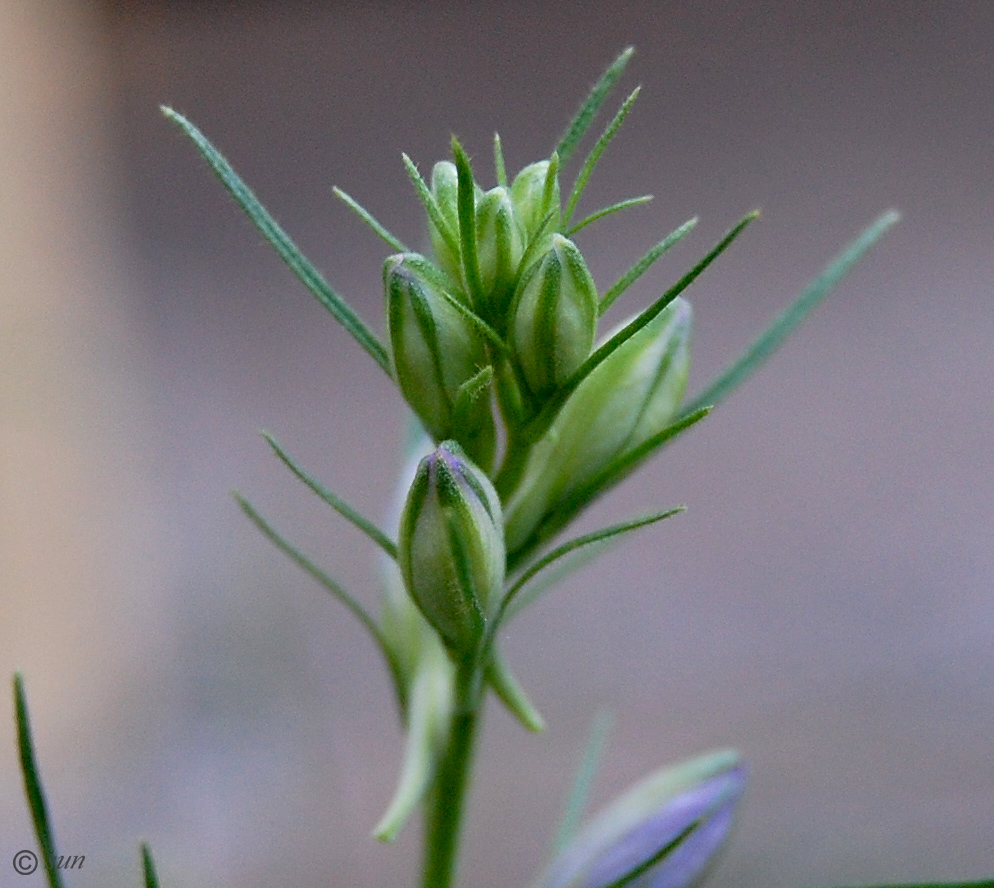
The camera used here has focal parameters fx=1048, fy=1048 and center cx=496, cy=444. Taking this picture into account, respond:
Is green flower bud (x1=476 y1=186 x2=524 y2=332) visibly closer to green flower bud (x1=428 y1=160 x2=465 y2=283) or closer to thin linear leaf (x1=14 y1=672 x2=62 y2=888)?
green flower bud (x1=428 y1=160 x2=465 y2=283)

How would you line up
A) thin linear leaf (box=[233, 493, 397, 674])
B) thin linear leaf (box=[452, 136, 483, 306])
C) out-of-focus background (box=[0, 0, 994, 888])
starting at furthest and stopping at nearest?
out-of-focus background (box=[0, 0, 994, 888]) → thin linear leaf (box=[233, 493, 397, 674]) → thin linear leaf (box=[452, 136, 483, 306])

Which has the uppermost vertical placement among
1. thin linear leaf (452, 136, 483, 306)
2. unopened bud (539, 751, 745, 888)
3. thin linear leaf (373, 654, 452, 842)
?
thin linear leaf (452, 136, 483, 306)

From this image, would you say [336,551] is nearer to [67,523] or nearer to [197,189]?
[67,523]

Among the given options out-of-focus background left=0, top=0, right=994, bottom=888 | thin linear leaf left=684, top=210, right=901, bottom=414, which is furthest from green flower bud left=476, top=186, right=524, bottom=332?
out-of-focus background left=0, top=0, right=994, bottom=888

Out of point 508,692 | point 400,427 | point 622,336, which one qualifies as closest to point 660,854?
point 508,692

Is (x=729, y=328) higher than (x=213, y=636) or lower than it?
higher

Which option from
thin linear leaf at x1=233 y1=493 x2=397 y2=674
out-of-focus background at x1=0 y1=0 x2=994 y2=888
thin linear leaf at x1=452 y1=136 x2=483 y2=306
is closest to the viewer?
thin linear leaf at x1=452 y1=136 x2=483 y2=306

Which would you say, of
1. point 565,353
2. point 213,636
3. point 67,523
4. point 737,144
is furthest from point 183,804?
point 737,144
